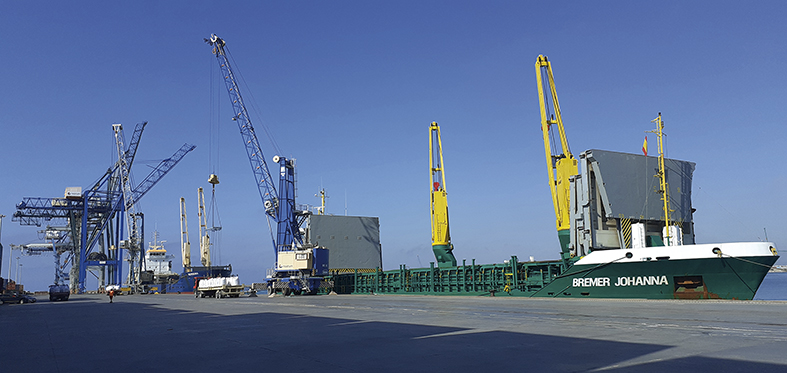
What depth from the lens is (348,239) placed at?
219 ft

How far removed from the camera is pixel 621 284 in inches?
→ 1131

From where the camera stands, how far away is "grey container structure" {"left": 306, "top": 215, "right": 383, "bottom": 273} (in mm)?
64750

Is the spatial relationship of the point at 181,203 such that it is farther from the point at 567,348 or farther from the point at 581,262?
the point at 567,348

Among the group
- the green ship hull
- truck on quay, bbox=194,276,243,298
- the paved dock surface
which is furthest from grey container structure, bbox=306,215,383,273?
the paved dock surface

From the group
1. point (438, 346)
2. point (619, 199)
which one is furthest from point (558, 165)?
point (438, 346)

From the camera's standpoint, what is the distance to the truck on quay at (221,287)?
53.8m

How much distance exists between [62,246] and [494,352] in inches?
4444

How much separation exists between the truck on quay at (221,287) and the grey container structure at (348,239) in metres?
11.0

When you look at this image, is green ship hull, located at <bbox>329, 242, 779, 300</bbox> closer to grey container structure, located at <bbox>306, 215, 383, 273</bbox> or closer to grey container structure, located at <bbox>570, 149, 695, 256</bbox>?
grey container structure, located at <bbox>570, 149, 695, 256</bbox>

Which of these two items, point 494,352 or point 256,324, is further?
point 256,324

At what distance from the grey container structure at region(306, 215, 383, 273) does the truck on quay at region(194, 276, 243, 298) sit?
1098 cm

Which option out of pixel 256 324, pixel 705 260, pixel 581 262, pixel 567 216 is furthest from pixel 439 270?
pixel 256 324

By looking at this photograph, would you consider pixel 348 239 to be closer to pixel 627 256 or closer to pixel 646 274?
pixel 627 256

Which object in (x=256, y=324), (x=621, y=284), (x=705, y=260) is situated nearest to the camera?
(x=256, y=324)
